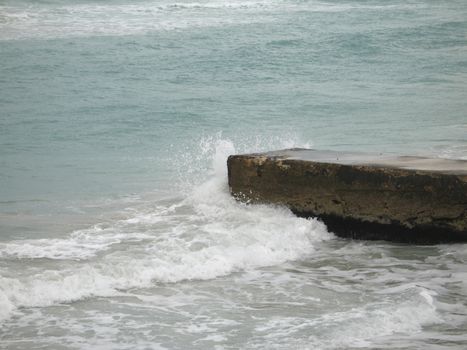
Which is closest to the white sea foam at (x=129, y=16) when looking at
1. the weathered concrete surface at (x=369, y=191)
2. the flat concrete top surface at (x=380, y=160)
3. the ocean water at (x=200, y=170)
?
the ocean water at (x=200, y=170)

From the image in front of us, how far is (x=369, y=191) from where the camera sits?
6906 millimetres

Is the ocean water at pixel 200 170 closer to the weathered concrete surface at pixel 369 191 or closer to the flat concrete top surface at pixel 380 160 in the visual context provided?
the weathered concrete surface at pixel 369 191

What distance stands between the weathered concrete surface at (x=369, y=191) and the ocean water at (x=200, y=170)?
0.46 feet

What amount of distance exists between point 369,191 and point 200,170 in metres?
4.01

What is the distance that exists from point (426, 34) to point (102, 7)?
11253 millimetres

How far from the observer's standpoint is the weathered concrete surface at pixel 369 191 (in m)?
6.66

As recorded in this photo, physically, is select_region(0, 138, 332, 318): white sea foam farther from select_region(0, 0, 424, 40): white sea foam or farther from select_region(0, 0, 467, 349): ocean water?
select_region(0, 0, 424, 40): white sea foam

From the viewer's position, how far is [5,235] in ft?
23.7

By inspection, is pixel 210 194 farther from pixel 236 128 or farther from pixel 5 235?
pixel 236 128

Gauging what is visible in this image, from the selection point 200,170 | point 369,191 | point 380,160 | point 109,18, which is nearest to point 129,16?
point 109,18

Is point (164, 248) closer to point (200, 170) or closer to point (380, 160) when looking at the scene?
point (380, 160)

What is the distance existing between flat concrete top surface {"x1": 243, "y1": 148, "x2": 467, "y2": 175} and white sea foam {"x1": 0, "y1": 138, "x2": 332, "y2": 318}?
0.53 m

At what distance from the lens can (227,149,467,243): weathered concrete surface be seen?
6.66m

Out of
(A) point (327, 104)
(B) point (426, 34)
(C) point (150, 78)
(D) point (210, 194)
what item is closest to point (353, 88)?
(A) point (327, 104)
